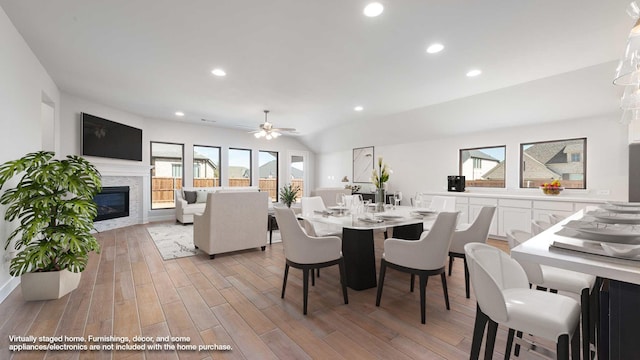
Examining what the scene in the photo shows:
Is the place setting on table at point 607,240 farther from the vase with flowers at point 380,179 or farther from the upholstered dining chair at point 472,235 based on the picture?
the vase with flowers at point 380,179

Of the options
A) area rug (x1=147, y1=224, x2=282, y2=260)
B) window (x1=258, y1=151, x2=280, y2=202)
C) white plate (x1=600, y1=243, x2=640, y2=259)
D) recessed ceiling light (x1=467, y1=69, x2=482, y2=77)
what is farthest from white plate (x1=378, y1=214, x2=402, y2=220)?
window (x1=258, y1=151, x2=280, y2=202)

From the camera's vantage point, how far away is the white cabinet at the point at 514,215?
15.2 ft

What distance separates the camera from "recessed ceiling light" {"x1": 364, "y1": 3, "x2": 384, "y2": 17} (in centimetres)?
228

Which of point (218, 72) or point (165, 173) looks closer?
point (218, 72)

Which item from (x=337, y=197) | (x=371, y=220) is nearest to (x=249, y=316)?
(x=371, y=220)

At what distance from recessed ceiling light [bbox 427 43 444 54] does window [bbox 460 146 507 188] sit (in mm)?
3422

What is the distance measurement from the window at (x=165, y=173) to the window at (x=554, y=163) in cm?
820

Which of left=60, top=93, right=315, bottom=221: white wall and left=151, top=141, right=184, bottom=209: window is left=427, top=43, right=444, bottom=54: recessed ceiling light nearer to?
left=60, top=93, right=315, bottom=221: white wall

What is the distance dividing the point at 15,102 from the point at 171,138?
178 inches

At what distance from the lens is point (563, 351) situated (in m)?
1.10

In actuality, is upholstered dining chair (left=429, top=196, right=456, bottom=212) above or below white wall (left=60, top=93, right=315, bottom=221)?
below

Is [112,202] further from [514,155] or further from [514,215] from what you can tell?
[514,155]

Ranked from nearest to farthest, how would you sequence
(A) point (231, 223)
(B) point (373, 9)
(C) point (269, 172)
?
(B) point (373, 9) < (A) point (231, 223) < (C) point (269, 172)

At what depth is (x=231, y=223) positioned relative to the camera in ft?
13.0
